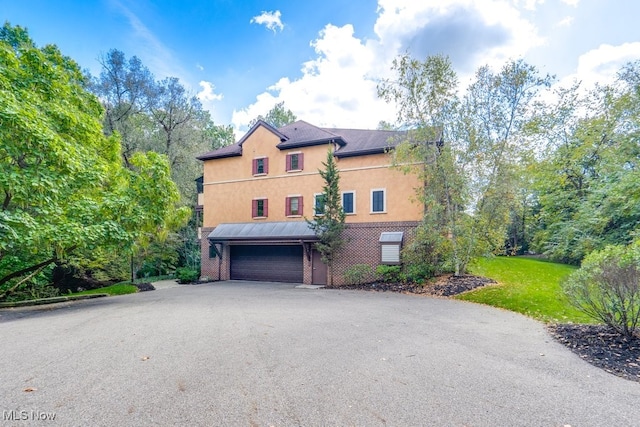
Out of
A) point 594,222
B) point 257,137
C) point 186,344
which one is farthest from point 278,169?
point 594,222

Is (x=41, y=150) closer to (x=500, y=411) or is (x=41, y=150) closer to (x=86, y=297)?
(x=86, y=297)

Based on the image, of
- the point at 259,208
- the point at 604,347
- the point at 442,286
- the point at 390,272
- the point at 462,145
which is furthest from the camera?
the point at 259,208

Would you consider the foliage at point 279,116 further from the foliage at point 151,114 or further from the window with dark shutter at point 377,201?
the window with dark shutter at point 377,201

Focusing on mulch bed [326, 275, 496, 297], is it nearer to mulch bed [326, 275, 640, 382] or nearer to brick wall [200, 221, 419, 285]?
brick wall [200, 221, 419, 285]

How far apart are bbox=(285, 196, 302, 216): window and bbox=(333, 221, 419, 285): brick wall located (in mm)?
3159

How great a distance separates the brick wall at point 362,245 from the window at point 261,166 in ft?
20.7

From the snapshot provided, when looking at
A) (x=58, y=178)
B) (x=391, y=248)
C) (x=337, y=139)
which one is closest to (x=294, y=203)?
(x=337, y=139)

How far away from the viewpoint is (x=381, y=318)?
297 inches

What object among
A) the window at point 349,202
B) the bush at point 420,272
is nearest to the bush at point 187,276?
the window at point 349,202

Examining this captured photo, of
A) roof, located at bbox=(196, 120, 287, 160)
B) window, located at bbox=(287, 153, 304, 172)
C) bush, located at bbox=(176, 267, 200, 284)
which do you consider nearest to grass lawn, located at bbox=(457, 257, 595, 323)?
window, located at bbox=(287, 153, 304, 172)

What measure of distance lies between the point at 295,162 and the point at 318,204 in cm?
301

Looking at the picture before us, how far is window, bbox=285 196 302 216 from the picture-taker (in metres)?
17.5

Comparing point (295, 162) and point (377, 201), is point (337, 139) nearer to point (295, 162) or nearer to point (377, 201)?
point (295, 162)

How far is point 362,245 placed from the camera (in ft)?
51.9
